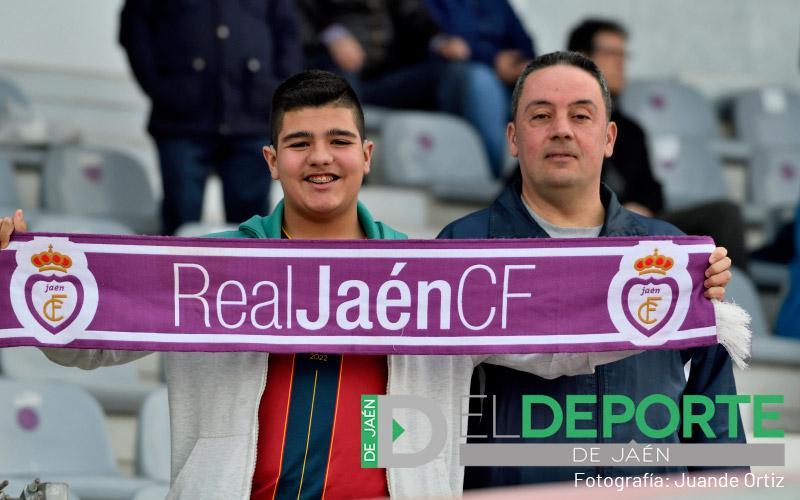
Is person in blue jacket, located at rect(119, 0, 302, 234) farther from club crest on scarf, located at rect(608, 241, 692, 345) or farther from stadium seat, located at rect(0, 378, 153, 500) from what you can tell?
club crest on scarf, located at rect(608, 241, 692, 345)

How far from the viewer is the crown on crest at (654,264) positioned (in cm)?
330

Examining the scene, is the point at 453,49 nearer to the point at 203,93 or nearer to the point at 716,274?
the point at 203,93

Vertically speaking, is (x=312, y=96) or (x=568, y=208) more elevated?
(x=312, y=96)

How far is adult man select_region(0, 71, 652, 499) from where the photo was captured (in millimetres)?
3082

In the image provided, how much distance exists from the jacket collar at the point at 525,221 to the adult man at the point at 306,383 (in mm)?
227

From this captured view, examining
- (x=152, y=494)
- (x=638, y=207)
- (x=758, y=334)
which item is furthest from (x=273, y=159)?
(x=758, y=334)

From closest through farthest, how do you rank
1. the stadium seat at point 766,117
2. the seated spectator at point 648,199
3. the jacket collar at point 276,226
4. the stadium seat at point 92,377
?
the jacket collar at point 276,226 < the stadium seat at point 92,377 < the seated spectator at point 648,199 < the stadium seat at point 766,117

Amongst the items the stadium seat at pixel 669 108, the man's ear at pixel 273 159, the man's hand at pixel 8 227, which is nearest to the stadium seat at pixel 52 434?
the man's hand at pixel 8 227

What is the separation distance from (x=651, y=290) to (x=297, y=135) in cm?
80

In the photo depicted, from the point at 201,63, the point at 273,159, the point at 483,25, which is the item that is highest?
the point at 483,25

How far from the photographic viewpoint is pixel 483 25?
7.28m

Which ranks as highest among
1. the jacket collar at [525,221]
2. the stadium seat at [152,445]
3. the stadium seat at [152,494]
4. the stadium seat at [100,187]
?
the stadium seat at [100,187]

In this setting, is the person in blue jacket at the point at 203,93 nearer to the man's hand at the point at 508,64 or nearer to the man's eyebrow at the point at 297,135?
the man's hand at the point at 508,64

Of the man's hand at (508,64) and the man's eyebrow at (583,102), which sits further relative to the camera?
the man's hand at (508,64)
